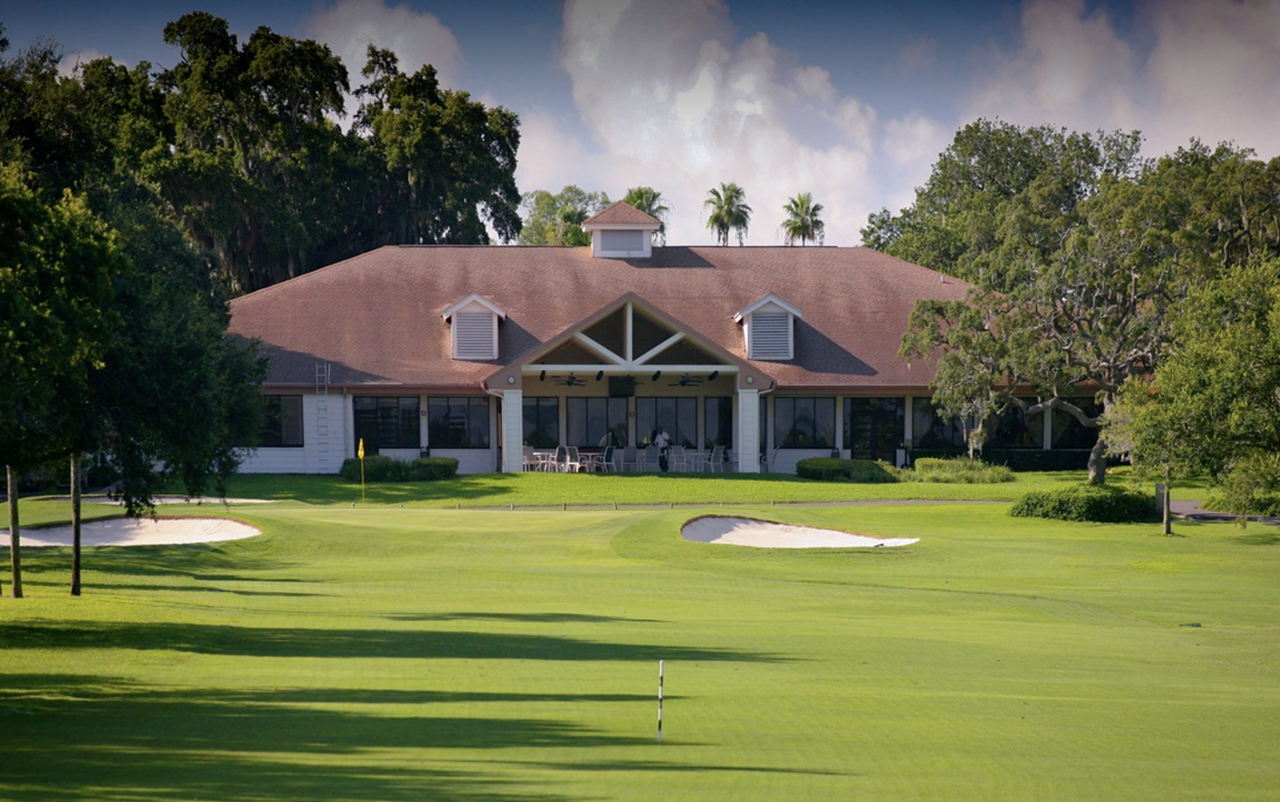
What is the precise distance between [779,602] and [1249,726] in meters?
9.15

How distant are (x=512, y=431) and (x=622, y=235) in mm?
13682

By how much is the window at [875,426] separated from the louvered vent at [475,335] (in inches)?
548

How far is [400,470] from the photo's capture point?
142ft

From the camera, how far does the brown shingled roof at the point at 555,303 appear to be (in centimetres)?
4841

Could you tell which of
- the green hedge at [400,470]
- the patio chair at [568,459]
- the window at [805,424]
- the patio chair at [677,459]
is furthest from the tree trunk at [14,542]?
the window at [805,424]

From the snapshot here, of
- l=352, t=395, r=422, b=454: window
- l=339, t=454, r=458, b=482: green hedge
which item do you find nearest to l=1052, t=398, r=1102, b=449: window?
l=339, t=454, r=458, b=482: green hedge

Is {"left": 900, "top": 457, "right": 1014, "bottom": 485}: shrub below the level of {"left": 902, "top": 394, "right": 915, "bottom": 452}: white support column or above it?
below

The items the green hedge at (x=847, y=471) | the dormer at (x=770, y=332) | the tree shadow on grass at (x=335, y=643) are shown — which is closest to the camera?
the tree shadow on grass at (x=335, y=643)

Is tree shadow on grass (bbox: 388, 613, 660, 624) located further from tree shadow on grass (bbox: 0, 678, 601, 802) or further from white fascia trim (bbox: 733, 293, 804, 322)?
white fascia trim (bbox: 733, 293, 804, 322)

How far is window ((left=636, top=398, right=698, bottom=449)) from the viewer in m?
50.3

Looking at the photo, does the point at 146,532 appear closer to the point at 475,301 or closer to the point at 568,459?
the point at 568,459

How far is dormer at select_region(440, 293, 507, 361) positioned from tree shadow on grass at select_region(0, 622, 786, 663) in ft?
106

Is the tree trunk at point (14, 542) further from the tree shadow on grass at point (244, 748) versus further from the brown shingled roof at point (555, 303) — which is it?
the brown shingled roof at point (555, 303)

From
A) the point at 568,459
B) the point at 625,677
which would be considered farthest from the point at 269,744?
the point at 568,459
